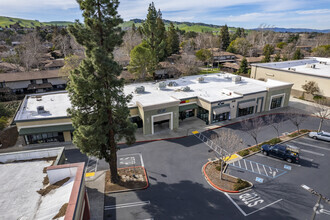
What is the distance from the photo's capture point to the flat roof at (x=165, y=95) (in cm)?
3348

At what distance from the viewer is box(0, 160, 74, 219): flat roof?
44.3 ft

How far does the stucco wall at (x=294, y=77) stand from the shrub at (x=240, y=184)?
3605cm

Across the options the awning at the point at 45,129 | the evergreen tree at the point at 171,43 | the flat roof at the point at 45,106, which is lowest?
the awning at the point at 45,129

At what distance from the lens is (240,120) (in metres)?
38.9

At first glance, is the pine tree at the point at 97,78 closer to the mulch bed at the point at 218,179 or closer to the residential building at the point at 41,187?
the residential building at the point at 41,187

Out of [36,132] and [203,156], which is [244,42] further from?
[36,132]

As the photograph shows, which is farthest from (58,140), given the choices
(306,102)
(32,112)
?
(306,102)

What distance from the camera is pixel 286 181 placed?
23141mm

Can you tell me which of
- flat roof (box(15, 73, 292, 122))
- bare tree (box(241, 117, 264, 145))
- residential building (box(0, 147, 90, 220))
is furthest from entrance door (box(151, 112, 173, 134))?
residential building (box(0, 147, 90, 220))

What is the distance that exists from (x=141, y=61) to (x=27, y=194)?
137 ft

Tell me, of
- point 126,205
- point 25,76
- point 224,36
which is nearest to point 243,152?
point 126,205

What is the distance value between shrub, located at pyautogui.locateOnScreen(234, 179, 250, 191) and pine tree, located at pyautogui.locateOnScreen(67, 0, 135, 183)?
1413 centimetres

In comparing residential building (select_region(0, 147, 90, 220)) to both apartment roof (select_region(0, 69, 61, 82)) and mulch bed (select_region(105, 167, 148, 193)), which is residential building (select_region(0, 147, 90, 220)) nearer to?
mulch bed (select_region(105, 167, 148, 193))

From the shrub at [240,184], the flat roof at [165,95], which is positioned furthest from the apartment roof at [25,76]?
the shrub at [240,184]
